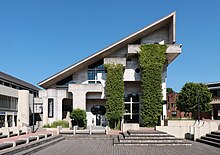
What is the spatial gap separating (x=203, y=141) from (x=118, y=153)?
377 inches

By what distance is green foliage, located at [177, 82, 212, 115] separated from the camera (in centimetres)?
5326

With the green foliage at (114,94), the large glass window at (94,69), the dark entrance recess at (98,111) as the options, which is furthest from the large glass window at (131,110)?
the large glass window at (94,69)

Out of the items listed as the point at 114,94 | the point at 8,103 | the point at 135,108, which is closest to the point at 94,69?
the point at 114,94

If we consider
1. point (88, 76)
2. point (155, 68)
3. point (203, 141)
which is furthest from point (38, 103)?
point (203, 141)

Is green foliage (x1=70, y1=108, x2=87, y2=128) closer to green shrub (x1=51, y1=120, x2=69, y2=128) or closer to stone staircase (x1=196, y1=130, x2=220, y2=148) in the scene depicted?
green shrub (x1=51, y1=120, x2=69, y2=128)

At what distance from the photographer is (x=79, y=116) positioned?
35.1 meters

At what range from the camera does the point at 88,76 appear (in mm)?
39062

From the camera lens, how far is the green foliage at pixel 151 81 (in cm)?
3486

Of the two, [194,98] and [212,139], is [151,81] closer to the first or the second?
[212,139]

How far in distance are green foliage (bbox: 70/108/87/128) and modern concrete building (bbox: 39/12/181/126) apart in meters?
1.10

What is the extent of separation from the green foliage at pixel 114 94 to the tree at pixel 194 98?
2224 centimetres

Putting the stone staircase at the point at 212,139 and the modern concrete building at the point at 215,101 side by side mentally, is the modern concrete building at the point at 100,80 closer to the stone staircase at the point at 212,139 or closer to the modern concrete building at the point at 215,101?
the stone staircase at the point at 212,139

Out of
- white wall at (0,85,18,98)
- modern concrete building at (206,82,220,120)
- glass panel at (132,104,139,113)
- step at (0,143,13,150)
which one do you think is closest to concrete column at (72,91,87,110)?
glass panel at (132,104,139,113)

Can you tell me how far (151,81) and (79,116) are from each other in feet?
32.2
